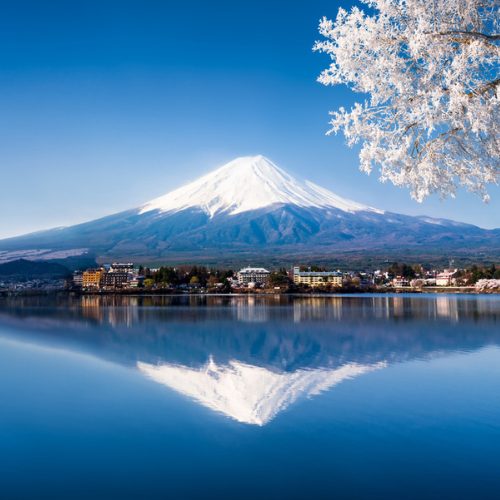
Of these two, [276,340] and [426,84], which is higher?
[426,84]

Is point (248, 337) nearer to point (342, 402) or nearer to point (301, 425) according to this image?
point (342, 402)

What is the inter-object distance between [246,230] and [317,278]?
55.8 metres

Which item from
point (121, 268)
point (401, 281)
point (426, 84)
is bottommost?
point (401, 281)

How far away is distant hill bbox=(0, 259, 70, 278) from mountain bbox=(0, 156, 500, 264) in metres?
13.3

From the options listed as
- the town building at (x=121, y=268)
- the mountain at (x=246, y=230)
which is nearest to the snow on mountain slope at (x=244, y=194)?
the mountain at (x=246, y=230)

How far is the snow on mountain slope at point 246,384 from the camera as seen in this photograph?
561 centimetres

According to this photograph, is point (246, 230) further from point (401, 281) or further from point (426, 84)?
point (426, 84)

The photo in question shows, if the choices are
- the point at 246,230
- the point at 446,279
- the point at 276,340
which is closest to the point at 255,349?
the point at 276,340

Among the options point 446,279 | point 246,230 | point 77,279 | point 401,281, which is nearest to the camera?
point 446,279

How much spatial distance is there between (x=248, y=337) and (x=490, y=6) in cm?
938

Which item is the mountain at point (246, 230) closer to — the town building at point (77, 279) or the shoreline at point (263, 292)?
the town building at point (77, 279)

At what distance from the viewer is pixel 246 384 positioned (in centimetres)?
675

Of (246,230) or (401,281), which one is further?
(246,230)

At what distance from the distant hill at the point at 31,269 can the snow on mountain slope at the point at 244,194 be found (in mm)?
59420
